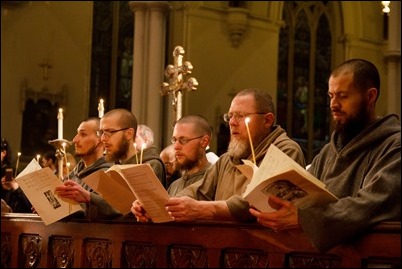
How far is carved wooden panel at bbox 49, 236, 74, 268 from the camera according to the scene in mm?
5141

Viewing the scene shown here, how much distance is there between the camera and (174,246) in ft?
14.0

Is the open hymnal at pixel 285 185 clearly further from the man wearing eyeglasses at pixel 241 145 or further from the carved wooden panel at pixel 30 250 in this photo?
the carved wooden panel at pixel 30 250

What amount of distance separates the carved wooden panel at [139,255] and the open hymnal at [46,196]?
2.83 feet

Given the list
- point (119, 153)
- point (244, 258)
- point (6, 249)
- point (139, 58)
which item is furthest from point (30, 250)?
point (139, 58)

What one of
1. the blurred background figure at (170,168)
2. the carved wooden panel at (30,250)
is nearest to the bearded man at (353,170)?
the carved wooden panel at (30,250)

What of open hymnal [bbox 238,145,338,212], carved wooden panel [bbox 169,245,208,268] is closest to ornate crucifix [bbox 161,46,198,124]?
carved wooden panel [bbox 169,245,208,268]

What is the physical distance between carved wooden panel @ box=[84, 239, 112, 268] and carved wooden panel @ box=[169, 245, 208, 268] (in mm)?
578

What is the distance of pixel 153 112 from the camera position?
47.0 ft

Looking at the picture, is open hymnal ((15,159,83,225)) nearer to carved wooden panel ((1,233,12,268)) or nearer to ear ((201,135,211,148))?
carved wooden panel ((1,233,12,268))

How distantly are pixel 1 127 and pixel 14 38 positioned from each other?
62.4 inches

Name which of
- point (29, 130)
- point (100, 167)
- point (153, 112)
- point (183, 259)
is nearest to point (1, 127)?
point (29, 130)

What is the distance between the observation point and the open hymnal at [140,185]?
169 inches

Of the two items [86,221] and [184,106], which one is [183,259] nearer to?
[86,221]

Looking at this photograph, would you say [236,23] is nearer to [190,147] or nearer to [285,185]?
[190,147]
